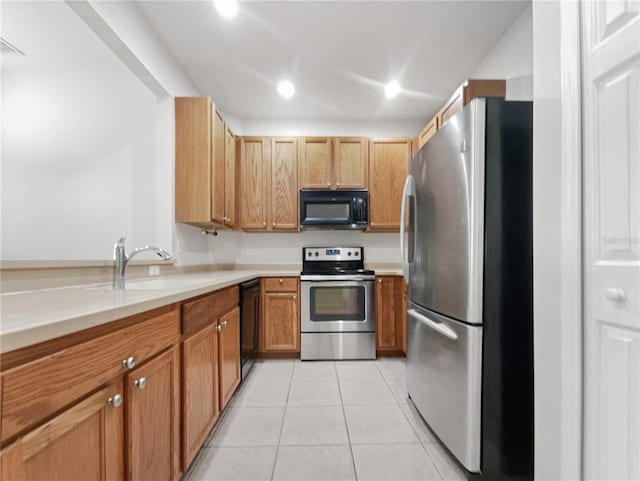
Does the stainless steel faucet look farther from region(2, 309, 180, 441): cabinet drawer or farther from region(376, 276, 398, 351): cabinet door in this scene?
region(376, 276, 398, 351): cabinet door

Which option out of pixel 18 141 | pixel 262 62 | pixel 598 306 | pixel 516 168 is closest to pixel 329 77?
pixel 262 62

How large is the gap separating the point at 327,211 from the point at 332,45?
157 centimetres

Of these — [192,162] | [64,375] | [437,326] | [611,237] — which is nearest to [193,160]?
[192,162]

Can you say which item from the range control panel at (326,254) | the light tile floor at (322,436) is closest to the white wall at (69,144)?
the light tile floor at (322,436)

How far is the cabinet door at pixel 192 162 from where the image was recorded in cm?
238

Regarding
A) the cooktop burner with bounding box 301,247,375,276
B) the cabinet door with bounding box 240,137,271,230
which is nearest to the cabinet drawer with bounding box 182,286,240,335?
the cabinet door with bounding box 240,137,271,230

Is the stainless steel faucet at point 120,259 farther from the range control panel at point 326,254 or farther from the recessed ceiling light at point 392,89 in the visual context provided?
the recessed ceiling light at point 392,89

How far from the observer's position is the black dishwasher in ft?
7.56

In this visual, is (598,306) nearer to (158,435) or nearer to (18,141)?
(158,435)

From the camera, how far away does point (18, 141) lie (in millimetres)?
1342

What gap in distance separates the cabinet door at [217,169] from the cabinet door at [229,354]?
0.92m

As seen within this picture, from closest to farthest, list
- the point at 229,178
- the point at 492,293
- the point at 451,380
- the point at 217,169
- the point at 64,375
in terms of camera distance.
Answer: the point at 64,375 < the point at 492,293 < the point at 451,380 < the point at 217,169 < the point at 229,178

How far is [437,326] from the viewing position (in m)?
1.58

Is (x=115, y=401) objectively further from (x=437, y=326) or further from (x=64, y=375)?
(x=437, y=326)
